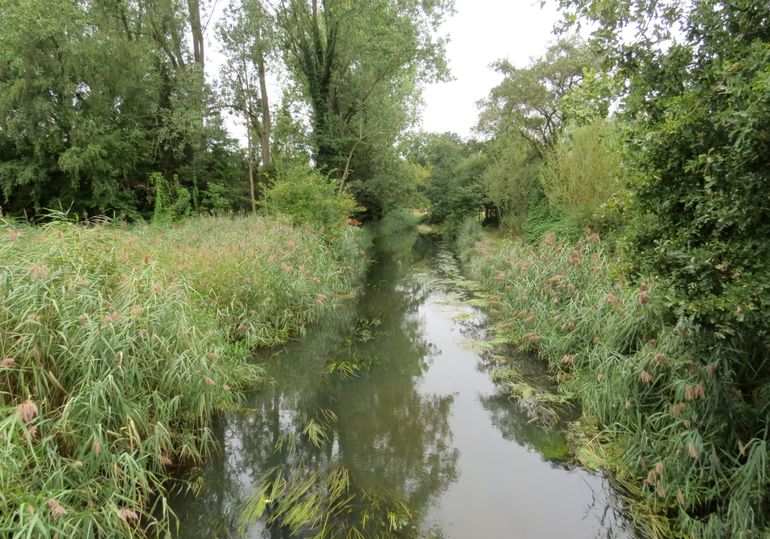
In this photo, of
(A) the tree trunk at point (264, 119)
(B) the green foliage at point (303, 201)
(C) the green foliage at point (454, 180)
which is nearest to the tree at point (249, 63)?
(A) the tree trunk at point (264, 119)

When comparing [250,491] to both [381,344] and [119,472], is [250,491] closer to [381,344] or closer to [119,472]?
[119,472]

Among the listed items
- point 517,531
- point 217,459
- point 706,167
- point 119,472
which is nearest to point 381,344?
point 217,459

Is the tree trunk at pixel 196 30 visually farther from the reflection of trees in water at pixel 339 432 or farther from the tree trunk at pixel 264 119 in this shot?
the reflection of trees in water at pixel 339 432

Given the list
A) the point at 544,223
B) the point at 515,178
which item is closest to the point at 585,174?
the point at 544,223

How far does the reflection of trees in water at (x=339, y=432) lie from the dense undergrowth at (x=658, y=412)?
1.75 meters

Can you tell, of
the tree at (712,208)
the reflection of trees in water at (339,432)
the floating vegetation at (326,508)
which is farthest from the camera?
the reflection of trees in water at (339,432)

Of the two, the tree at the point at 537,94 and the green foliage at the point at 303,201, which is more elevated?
the tree at the point at 537,94

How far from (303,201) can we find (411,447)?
32.1ft

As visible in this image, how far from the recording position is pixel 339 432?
5266 millimetres

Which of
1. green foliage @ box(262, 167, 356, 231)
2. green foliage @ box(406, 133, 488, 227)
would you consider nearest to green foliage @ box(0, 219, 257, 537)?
green foliage @ box(262, 167, 356, 231)

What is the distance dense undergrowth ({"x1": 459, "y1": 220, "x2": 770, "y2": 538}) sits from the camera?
3.35m

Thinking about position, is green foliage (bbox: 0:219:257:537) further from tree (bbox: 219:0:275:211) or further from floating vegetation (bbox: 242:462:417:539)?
tree (bbox: 219:0:275:211)

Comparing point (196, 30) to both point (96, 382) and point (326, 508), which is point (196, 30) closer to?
point (96, 382)

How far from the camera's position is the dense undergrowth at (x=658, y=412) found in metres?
3.35
